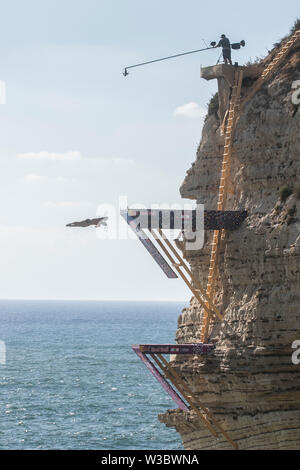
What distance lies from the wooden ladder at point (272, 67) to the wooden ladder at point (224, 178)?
1.55 feet

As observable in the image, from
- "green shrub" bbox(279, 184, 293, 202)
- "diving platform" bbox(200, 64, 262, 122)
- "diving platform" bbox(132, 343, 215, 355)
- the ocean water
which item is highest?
"diving platform" bbox(200, 64, 262, 122)

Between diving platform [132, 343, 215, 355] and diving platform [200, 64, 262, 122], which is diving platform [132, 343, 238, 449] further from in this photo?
diving platform [200, 64, 262, 122]

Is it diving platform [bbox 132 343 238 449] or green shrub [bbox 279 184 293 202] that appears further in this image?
diving platform [bbox 132 343 238 449]

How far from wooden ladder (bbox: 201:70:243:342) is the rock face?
31 centimetres

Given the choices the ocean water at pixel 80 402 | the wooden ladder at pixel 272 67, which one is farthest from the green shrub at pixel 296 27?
the ocean water at pixel 80 402

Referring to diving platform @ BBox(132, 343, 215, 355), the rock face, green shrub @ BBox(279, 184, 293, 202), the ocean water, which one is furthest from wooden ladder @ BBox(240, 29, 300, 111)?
the ocean water

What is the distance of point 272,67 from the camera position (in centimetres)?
4756

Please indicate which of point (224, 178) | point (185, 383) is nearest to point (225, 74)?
point (224, 178)

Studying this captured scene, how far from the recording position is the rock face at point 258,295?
43.6 meters

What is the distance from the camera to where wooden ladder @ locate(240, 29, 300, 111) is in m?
47.4

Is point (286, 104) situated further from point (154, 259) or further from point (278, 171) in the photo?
point (154, 259)

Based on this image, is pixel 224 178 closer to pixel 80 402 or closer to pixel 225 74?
pixel 225 74

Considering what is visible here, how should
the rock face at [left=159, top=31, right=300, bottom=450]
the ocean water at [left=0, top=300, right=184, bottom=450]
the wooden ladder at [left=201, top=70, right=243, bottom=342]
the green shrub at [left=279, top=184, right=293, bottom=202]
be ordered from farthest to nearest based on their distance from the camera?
the ocean water at [left=0, top=300, right=184, bottom=450], the wooden ladder at [left=201, top=70, right=243, bottom=342], the green shrub at [left=279, top=184, right=293, bottom=202], the rock face at [left=159, top=31, right=300, bottom=450]

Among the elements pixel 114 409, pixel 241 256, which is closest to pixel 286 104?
pixel 241 256
